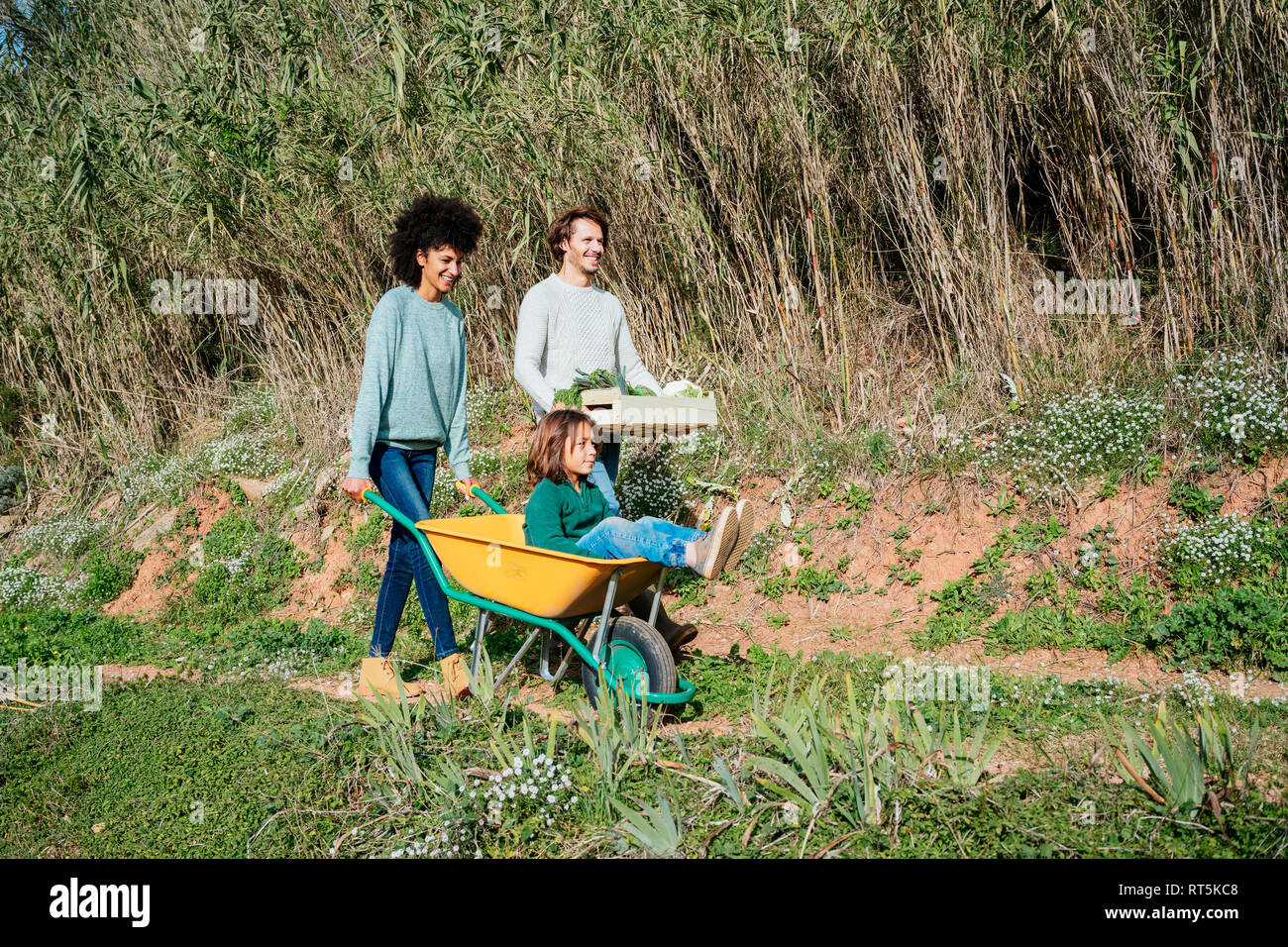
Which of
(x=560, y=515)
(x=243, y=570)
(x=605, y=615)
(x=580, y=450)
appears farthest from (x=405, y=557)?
(x=243, y=570)

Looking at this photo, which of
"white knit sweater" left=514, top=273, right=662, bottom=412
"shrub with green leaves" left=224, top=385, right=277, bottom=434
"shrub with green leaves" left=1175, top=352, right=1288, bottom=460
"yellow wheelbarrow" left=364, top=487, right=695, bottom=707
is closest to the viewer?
"yellow wheelbarrow" left=364, top=487, right=695, bottom=707

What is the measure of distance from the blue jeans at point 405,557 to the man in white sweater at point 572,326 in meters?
0.58

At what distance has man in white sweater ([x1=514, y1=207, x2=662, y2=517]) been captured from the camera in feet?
12.4

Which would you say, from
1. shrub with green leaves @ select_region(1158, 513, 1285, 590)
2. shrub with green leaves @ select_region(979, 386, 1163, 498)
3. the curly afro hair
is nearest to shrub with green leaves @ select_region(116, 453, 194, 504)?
the curly afro hair

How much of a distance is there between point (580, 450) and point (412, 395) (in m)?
0.82

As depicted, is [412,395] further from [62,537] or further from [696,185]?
[62,537]

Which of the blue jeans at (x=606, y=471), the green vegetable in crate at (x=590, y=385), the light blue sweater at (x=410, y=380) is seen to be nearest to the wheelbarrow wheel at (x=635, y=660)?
the blue jeans at (x=606, y=471)

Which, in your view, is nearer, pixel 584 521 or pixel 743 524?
pixel 743 524

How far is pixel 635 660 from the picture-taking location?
3088 mm

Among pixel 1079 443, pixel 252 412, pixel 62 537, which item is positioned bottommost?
pixel 62 537

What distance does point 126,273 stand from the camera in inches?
281

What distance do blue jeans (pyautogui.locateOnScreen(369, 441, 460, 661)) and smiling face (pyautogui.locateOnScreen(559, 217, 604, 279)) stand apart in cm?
102

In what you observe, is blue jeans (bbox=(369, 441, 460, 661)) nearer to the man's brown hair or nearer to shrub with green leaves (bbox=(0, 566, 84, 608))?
the man's brown hair

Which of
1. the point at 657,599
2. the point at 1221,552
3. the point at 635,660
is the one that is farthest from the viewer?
the point at 1221,552
